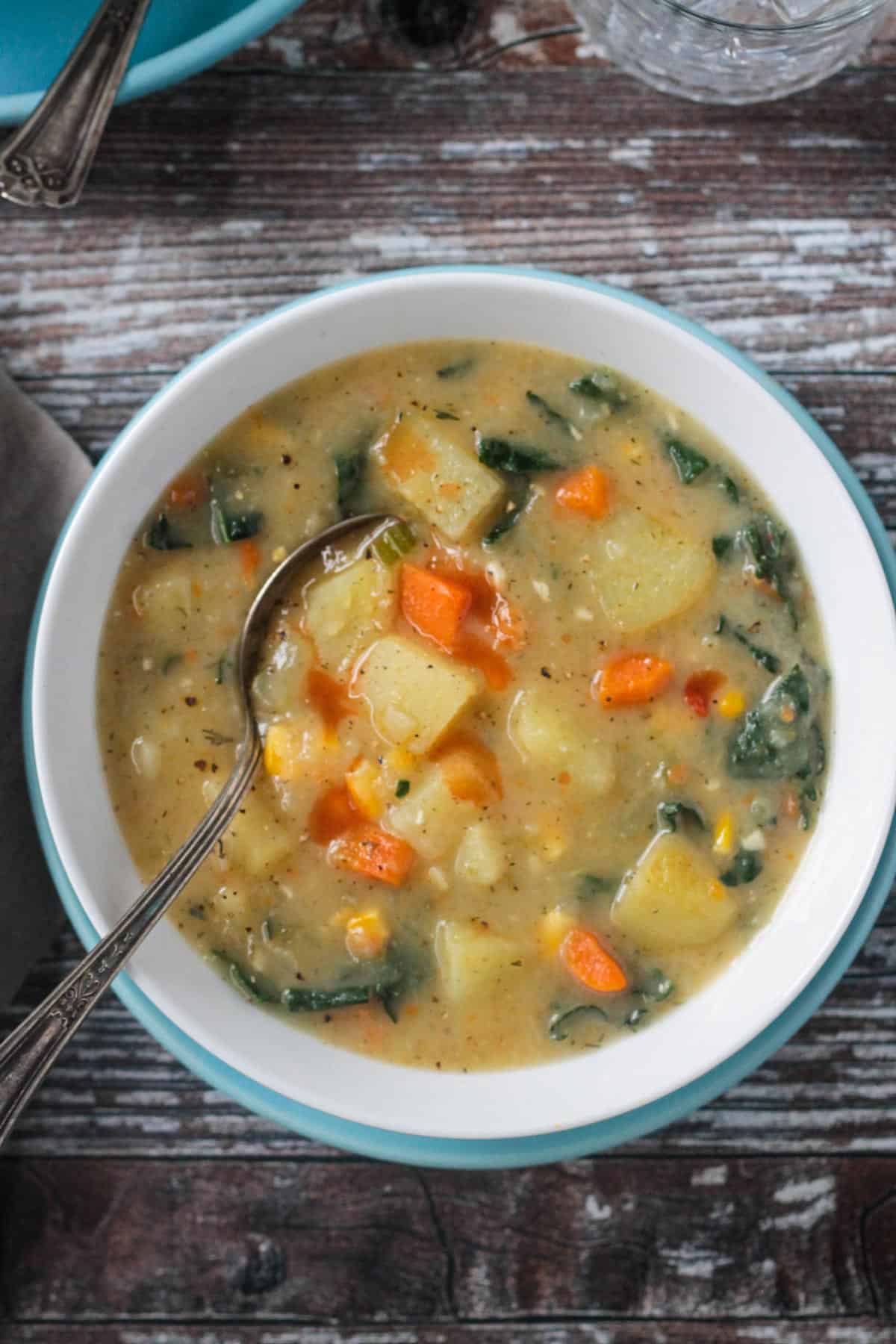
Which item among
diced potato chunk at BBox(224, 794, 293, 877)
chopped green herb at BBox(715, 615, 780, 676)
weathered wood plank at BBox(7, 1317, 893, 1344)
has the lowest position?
weathered wood plank at BBox(7, 1317, 893, 1344)

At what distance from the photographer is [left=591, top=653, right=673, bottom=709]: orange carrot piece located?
8.88 ft

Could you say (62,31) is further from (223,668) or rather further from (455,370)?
(223,668)

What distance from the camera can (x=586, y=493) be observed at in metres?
2.73

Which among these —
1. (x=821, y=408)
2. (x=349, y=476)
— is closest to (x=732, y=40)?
(x=821, y=408)

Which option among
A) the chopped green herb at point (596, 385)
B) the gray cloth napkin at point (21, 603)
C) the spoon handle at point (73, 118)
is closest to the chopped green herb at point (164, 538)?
the gray cloth napkin at point (21, 603)

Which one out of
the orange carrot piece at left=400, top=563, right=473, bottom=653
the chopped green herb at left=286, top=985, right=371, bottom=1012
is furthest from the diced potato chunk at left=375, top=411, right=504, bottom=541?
the chopped green herb at left=286, top=985, right=371, bottom=1012

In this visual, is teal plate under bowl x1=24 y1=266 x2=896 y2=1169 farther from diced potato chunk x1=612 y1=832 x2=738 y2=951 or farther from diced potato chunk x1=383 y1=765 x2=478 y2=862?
diced potato chunk x1=383 y1=765 x2=478 y2=862

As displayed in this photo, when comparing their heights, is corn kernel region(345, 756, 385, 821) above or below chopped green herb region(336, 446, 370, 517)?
below

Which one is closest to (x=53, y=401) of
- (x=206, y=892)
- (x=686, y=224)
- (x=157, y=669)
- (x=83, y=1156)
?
(x=157, y=669)

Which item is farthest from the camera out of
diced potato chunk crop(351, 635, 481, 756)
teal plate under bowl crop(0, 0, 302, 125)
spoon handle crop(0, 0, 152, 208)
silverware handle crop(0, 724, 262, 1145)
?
teal plate under bowl crop(0, 0, 302, 125)

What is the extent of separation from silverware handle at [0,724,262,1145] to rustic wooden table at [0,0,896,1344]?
69 centimetres

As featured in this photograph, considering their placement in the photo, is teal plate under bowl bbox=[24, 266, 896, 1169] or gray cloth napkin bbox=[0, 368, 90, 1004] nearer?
teal plate under bowl bbox=[24, 266, 896, 1169]

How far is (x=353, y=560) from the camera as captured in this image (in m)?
2.75

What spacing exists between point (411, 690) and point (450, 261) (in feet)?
3.74
